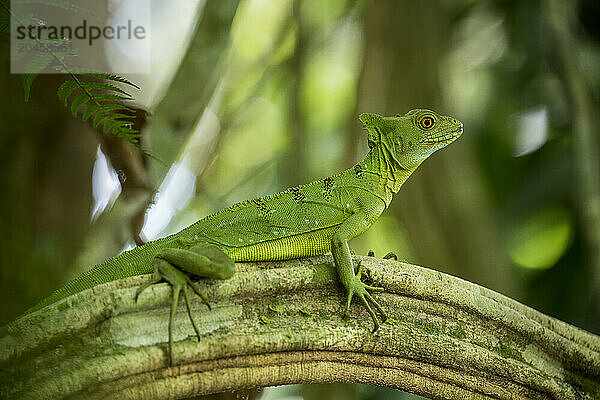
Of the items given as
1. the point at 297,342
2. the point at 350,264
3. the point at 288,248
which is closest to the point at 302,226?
the point at 288,248

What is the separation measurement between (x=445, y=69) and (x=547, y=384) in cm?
181

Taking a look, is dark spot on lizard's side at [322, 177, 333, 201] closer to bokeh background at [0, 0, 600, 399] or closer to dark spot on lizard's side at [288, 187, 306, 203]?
dark spot on lizard's side at [288, 187, 306, 203]

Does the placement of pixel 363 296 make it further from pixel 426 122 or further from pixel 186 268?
pixel 426 122

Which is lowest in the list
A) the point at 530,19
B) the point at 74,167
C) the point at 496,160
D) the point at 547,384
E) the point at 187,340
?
the point at 547,384

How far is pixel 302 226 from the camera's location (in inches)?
45.1

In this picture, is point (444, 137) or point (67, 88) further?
point (444, 137)

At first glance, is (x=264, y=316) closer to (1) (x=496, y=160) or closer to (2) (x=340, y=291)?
(2) (x=340, y=291)

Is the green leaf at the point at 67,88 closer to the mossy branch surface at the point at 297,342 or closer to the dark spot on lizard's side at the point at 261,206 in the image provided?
the mossy branch surface at the point at 297,342

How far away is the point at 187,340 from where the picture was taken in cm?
83

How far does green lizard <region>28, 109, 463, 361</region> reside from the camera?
0.94 m

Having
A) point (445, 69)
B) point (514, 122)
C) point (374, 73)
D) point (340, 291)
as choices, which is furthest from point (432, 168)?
point (340, 291)

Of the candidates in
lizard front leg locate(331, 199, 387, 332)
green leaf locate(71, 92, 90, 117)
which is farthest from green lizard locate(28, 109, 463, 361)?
green leaf locate(71, 92, 90, 117)

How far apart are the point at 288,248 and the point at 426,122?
1.36 feet

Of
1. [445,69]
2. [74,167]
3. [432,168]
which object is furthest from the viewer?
[445,69]
